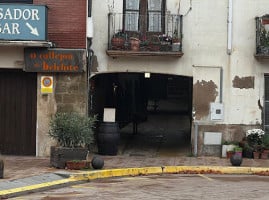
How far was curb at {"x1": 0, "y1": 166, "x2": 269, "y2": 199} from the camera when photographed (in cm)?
1112

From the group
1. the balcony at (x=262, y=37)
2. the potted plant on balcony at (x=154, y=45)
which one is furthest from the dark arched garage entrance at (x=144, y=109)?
the balcony at (x=262, y=37)

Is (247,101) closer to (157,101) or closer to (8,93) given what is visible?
(8,93)

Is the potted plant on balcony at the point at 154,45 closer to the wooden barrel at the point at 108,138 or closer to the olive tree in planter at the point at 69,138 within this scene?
the wooden barrel at the point at 108,138

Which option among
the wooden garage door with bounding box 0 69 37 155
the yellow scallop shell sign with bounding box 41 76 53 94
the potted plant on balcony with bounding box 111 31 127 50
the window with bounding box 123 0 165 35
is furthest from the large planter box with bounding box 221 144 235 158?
the wooden garage door with bounding box 0 69 37 155

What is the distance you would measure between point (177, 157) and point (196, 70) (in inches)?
106

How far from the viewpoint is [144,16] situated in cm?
1670

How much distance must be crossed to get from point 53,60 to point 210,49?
470 cm

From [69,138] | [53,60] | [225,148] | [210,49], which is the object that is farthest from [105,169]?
[210,49]

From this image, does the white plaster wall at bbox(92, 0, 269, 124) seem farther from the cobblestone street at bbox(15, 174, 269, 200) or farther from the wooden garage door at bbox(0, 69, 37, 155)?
the cobblestone street at bbox(15, 174, 269, 200)

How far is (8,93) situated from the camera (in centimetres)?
Result: 1664

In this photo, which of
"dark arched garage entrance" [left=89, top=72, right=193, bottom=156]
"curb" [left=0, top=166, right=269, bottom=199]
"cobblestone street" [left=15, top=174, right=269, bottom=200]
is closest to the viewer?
"cobblestone street" [left=15, top=174, right=269, bottom=200]

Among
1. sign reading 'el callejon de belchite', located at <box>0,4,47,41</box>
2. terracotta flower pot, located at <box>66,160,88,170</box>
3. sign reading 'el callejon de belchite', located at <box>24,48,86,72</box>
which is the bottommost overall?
terracotta flower pot, located at <box>66,160,88,170</box>

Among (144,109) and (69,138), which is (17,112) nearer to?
(69,138)

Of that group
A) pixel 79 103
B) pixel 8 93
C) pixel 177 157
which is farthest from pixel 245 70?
pixel 8 93
